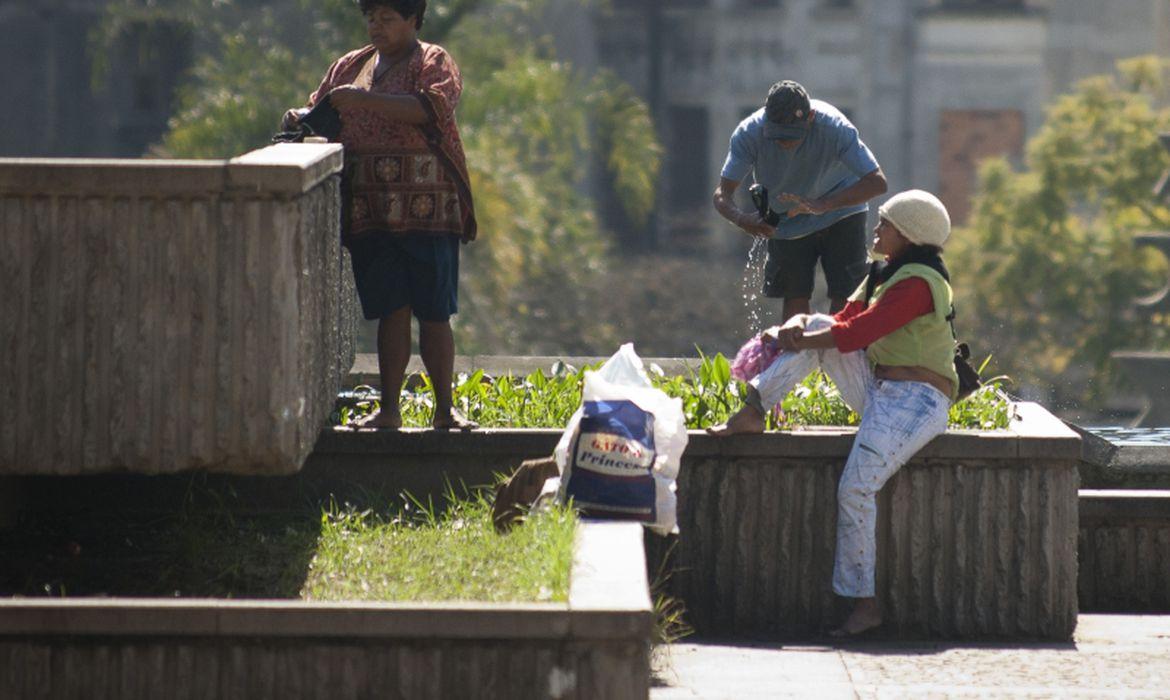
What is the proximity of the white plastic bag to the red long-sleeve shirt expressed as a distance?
30.7 inches

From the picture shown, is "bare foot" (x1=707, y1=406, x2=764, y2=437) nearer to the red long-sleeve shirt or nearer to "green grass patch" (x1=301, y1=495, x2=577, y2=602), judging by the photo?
the red long-sleeve shirt

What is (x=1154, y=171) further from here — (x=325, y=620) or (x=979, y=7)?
(x=325, y=620)

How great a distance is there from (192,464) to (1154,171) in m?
24.4

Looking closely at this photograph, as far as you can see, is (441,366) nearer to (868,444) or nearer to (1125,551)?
(868,444)

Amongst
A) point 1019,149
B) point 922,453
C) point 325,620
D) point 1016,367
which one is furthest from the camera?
point 1019,149

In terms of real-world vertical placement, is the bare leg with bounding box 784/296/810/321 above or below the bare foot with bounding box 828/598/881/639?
above

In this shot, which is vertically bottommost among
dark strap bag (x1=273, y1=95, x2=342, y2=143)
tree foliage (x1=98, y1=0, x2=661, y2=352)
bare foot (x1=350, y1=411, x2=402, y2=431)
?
bare foot (x1=350, y1=411, x2=402, y2=431)

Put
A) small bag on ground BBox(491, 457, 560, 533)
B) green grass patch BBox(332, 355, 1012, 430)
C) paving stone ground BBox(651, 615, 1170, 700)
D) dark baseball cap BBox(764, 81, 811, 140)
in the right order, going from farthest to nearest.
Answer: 1. dark baseball cap BBox(764, 81, 811, 140)
2. green grass patch BBox(332, 355, 1012, 430)
3. small bag on ground BBox(491, 457, 560, 533)
4. paving stone ground BBox(651, 615, 1170, 700)

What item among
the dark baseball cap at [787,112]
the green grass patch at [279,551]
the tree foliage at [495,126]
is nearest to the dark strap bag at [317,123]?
the green grass patch at [279,551]

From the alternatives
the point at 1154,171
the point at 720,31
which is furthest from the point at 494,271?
the point at 720,31

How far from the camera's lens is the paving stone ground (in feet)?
22.7

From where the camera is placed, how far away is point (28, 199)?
22.4 ft

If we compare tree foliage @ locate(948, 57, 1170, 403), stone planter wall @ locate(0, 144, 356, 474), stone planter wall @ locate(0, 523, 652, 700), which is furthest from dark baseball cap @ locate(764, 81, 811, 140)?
tree foliage @ locate(948, 57, 1170, 403)

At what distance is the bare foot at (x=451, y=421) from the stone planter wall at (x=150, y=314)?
62.2 inches
